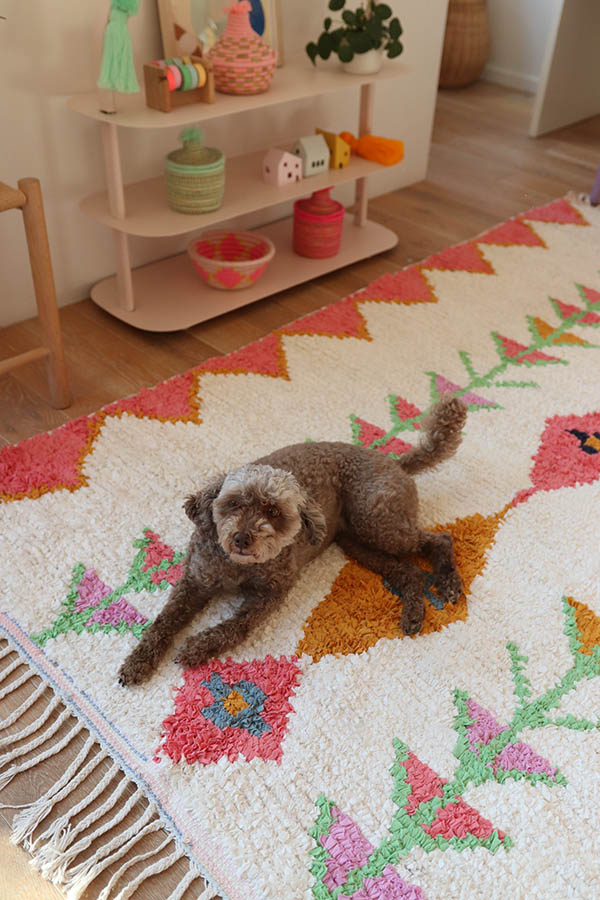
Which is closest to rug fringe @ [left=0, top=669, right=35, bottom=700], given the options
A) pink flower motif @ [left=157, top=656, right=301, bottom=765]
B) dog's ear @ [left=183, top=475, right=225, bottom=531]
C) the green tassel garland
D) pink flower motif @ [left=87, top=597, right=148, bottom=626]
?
pink flower motif @ [left=87, top=597, right=148, bottom=626]

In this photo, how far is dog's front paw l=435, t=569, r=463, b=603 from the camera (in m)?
1.47

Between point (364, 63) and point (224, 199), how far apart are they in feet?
1.86

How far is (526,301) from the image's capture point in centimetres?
244

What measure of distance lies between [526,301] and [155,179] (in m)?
1.13

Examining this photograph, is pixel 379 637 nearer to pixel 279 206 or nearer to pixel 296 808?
pixel 296 808

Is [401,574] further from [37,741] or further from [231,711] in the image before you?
[37,741]

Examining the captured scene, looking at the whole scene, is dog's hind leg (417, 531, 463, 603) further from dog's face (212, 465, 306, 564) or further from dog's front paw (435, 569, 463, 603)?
dog's face (212, 465, 306, 564)

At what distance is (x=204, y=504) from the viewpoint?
1.29 m

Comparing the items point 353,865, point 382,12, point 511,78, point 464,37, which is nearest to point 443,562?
point 353,865

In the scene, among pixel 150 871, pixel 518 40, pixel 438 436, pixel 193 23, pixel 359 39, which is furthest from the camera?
pixel 518 40

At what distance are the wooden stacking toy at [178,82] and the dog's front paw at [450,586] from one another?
1.24 metres

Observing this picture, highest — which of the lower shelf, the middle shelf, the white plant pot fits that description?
the white plant pot

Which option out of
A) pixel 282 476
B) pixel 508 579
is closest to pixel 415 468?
pixel 508 579

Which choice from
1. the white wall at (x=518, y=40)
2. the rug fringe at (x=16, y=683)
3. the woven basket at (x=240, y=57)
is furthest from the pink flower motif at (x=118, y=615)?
the white wall at (x=518, y=40)
